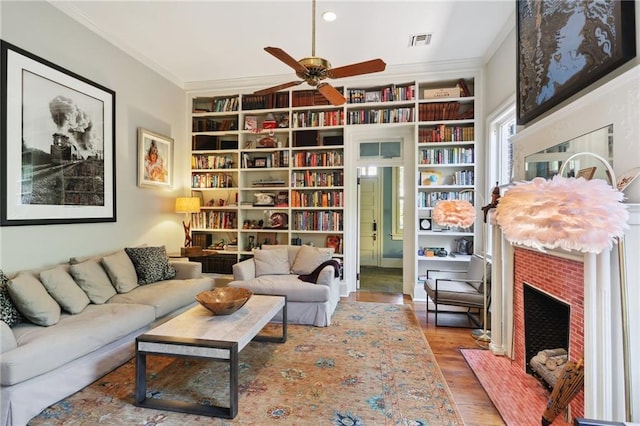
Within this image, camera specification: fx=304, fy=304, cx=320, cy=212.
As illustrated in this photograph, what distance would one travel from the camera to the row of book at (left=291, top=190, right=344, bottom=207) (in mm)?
4582

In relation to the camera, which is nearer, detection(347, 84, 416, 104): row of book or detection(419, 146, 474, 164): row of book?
detection(419, 146, 474, 164): row of book

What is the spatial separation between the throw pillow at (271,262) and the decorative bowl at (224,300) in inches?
48.8

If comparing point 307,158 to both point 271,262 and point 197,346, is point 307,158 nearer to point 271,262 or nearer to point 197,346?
point 271,262

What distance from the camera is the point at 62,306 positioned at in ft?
8.05

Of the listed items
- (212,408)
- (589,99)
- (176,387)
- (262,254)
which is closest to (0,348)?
(176,387)

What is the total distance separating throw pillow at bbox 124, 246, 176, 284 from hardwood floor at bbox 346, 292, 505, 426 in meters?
2.99

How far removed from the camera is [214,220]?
16.1ft

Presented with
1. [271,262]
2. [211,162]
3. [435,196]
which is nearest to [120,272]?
[271,262]

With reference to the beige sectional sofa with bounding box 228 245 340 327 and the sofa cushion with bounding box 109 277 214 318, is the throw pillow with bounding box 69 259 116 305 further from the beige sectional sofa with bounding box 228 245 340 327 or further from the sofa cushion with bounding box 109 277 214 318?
the beige sectional sofa with bounding box 228 245 340 327

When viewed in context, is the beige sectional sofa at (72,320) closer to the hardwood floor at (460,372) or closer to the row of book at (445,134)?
A: the hardwood floor at (460,372)

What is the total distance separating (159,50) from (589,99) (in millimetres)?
4332

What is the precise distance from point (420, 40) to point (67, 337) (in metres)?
4.30

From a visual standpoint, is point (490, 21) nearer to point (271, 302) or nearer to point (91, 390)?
point (271, 302)

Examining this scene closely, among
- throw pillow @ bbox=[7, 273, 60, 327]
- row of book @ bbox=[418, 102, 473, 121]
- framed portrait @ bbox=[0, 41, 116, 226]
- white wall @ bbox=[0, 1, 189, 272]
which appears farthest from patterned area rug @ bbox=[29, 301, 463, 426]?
row of book @ bbox=[418, 102, 473, 121]
